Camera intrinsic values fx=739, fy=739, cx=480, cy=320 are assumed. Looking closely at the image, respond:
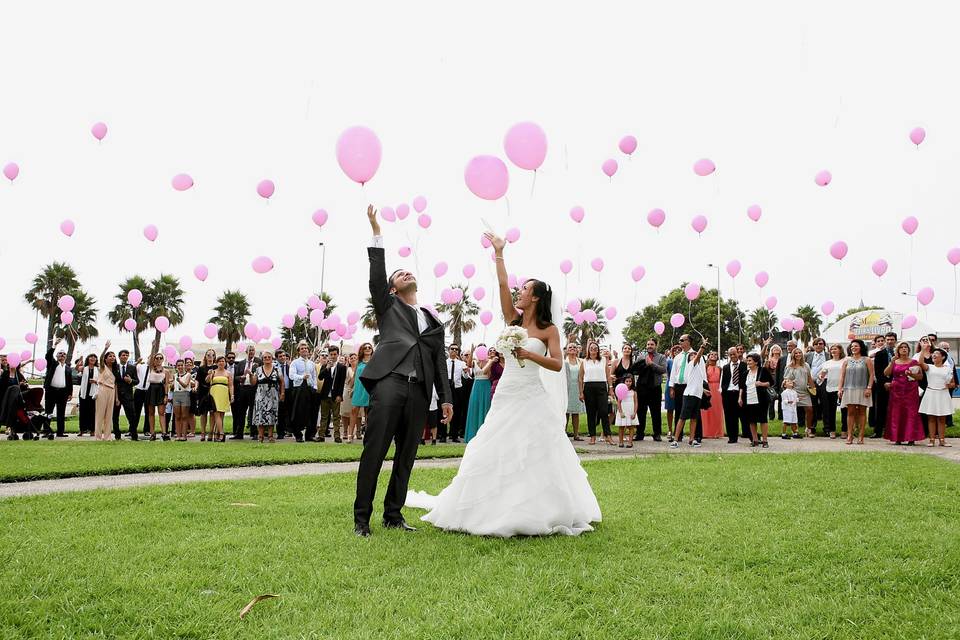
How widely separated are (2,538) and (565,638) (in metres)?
4.22

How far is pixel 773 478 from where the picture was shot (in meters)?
8.48

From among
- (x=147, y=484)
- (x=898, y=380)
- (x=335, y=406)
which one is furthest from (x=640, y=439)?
(x=147, y=484)

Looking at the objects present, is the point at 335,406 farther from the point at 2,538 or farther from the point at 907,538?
the point at 907,538

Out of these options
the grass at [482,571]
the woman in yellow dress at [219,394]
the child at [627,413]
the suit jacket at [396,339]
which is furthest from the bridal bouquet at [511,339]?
the woman in yellow dress at [219,394]

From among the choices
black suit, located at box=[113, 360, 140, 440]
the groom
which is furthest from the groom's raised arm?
black suit, located at box=[113, 360, 140, 440]

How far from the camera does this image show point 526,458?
19.5 ft

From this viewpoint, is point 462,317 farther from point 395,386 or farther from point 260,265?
point 395,386

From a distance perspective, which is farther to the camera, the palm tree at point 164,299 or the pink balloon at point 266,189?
the palm tree at point 164,299

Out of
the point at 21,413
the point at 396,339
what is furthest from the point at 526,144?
the point at 21,413

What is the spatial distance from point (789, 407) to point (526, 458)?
11473 mm

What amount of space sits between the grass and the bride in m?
0.22

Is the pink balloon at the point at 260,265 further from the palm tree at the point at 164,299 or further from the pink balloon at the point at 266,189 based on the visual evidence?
the palm tree at the point at 164,299

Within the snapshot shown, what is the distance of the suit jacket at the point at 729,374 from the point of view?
49.0 feet

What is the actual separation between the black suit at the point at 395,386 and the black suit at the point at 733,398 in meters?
10.4
